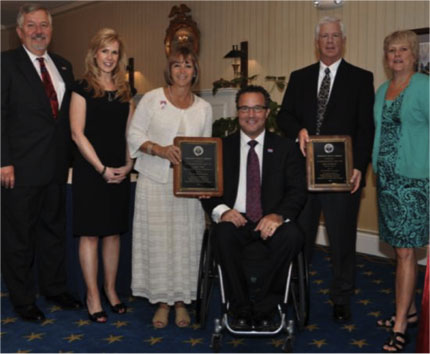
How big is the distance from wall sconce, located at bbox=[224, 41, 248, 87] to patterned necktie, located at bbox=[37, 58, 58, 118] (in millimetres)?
3294

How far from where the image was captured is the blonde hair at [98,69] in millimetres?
3223

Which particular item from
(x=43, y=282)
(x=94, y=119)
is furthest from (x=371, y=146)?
(x=43, y=282)

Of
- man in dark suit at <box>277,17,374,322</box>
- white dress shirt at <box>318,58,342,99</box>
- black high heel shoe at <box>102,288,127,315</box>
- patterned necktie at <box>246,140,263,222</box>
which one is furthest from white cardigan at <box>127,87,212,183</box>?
black high heel shoe at <box>102,288,127,315</box>

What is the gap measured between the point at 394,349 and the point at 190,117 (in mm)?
1752

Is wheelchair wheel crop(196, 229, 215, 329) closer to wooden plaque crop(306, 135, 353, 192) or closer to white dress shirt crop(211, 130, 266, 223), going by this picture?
white dress shirt crop(211, 130, 266, 223)

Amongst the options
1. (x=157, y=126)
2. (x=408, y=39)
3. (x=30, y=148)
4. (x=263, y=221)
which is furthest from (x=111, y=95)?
(x=408, y=39)

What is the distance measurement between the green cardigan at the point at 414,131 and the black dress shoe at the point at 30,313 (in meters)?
2.37

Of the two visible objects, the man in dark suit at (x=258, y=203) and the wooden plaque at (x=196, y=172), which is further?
the wooden plaque at (x=196, y=172)

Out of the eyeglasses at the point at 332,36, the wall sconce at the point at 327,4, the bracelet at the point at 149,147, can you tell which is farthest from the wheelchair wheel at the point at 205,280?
the wall sconce at the point at 327,4

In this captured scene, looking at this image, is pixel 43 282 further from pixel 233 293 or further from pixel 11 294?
pixel 233 293

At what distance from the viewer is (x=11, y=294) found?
3537 mm

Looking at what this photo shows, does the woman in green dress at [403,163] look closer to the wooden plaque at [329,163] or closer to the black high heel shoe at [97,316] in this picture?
the wooden plaque at [329,163]

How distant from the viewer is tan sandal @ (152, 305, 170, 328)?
11.0 feet

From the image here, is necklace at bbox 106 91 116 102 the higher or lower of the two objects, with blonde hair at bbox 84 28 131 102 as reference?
lower
